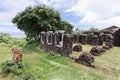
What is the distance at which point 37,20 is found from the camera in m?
35.8

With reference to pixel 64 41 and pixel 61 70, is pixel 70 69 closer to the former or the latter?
pixel 61 70

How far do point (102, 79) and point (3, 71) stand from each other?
747cm

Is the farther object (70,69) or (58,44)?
(58,44)

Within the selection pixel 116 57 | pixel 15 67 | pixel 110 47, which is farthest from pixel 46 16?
pixel 15 67

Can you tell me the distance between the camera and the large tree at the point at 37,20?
35.8 m

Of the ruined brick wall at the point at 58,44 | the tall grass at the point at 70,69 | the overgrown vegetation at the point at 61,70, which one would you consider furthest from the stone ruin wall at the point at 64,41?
the overgrown vegetation at the point at 61,70

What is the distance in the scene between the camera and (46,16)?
120ft

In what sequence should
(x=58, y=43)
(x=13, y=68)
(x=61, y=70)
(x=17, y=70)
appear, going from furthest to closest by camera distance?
(x=58, y=43) < (x=13, y=68) < (x=61, y=70) < (x=17, y=70)

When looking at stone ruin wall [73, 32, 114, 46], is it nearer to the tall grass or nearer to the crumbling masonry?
the crumbling masonry

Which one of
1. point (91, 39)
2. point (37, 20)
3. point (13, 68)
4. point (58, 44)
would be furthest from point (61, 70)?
point (37, 20)

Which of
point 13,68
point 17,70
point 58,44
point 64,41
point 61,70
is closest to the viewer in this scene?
point 17,70

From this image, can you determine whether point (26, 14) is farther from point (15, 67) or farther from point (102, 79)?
point (102, 79)

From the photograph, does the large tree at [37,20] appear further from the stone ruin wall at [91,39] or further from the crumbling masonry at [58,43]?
the stone ruin wall at [91,39]

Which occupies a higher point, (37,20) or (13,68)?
(37,20)
